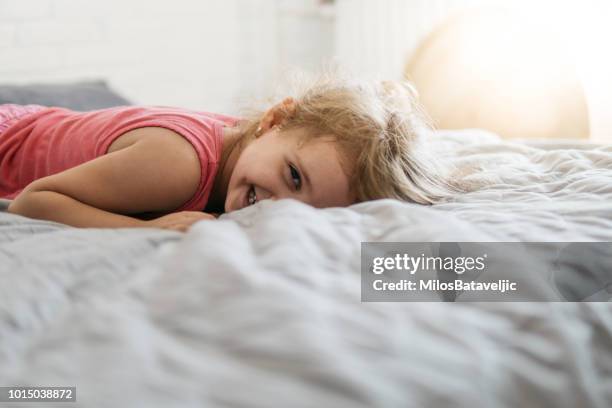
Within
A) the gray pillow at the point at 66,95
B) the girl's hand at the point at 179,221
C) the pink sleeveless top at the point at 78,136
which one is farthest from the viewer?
the gray pillow at the point at 66,95

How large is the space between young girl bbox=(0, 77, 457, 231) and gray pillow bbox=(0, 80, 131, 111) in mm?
479

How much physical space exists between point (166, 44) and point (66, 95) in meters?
0.96

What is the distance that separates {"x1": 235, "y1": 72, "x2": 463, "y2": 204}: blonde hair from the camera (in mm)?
865

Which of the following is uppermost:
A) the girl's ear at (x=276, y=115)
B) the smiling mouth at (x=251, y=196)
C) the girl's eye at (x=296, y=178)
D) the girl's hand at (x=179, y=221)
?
the girl's ear at (x=276, y=115)

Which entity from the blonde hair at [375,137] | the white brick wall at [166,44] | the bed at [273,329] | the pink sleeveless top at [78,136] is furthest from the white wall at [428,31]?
the bed at [273,329]

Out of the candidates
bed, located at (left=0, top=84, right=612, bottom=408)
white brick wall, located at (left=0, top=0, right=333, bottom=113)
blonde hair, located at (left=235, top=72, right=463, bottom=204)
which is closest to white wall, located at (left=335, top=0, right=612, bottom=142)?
white brick wall, located at (left=0, top=0, right=333, bottom=113)

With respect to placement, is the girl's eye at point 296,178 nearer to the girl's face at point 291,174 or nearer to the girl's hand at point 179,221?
the girl's face at point 291,174

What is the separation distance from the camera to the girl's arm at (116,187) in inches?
32.9

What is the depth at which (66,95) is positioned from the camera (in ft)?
5.12

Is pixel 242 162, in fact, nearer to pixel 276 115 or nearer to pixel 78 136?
pixel 276 115

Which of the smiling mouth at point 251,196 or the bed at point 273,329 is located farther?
the smiling mouth at point 251,196

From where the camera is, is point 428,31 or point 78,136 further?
point 428,31

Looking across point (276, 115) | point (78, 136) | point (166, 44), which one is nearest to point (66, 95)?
point (78, 136)

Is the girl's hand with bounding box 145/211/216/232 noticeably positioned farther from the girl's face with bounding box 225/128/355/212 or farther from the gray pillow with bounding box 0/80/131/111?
the gray pillow with bounding box 0/80/131/111
